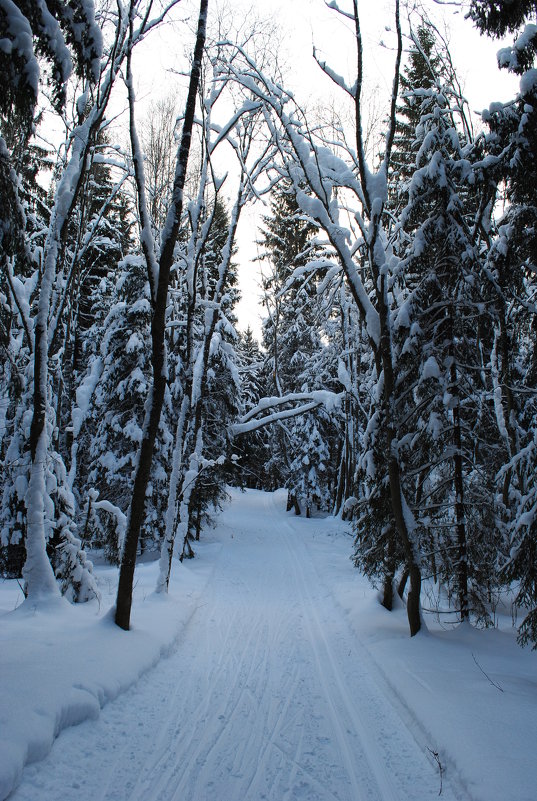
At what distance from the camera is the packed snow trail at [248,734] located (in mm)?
3469

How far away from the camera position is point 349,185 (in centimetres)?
771

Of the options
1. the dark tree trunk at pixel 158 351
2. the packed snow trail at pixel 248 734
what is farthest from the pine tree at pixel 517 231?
the dark tree trunk at pixel 158 351

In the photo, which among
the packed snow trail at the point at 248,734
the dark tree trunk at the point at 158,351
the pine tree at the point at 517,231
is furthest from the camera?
the dark tree trunk at the point at 158,351

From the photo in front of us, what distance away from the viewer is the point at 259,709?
4.93 m

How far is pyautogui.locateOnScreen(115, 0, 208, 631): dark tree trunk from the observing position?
677 centimetres

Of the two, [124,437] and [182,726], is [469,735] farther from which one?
[124,437]

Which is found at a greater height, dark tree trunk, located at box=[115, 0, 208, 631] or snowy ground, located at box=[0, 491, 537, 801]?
dark tree trunk, located at box=[115, 0, 208, 631]

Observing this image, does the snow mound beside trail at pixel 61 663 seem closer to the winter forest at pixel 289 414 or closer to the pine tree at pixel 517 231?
the winter forest at pixel 289 414

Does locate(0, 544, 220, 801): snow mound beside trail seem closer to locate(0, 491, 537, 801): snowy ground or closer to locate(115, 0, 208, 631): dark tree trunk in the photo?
locate(0, 491, 537, 801): snowy ground

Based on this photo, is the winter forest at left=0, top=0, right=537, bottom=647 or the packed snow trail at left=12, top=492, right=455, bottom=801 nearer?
the packed snow trail at left=12, top=492, right=455, bottom=801

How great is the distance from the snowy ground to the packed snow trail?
16 millimetres

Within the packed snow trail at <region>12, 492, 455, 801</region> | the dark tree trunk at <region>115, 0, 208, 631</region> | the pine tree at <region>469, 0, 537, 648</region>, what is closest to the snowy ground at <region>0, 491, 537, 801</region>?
the packed snow trail at <region>12, 492, 455, 801</region>

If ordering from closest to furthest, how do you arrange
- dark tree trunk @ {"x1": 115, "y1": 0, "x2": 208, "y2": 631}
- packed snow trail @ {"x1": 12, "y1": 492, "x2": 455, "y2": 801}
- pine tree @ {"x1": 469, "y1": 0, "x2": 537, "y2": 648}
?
packed snow trail @ {"x1": 12, "y1": 492, "x2": 455, "y2": 801}
pine tree @ {"x1": 469, "y1": 0, "x2": 537, "y2": 648}
dark tree trunk @ {"x1": 115, "y1": 0, "x2": 208, "y2": 631}

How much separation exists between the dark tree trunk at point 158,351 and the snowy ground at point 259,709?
2.06 feet
